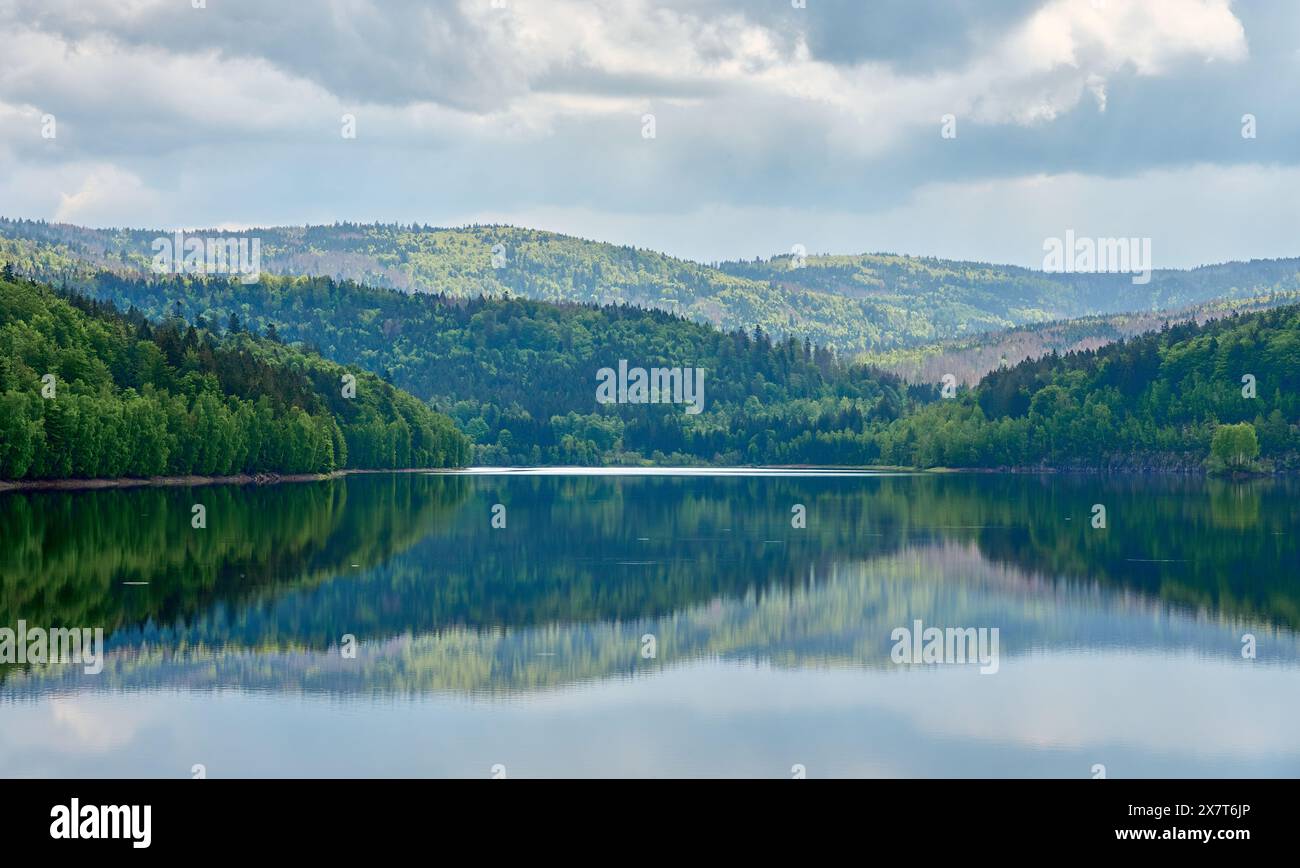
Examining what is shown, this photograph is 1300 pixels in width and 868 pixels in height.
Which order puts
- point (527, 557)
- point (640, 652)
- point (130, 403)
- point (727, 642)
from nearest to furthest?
point (640, 652) < point (727, 642) < point (527, 557) < point (130, 403)

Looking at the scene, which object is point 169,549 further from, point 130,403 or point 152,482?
point 152,482

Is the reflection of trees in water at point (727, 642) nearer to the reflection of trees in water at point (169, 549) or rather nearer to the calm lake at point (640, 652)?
the calm lake at point (640, 652)

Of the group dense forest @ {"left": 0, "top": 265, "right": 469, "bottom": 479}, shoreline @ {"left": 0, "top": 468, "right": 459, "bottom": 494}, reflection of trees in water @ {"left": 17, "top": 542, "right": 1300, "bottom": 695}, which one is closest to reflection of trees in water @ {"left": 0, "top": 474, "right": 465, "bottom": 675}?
shoreline @ {"left": 0, "top": 468, "right": 459, "bottom": 494}

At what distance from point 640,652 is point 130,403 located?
10463cm

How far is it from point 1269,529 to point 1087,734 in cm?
6180

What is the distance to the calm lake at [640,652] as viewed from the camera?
3002cm

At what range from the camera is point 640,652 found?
141 ft

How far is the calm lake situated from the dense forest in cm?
3902

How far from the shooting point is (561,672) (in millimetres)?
39250

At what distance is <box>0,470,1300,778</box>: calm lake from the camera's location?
1182 inches

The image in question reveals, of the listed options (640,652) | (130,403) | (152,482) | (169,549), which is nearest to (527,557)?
(169,549)

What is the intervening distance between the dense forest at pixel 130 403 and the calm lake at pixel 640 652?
128 ft

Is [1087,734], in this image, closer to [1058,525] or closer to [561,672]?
[561,672]
